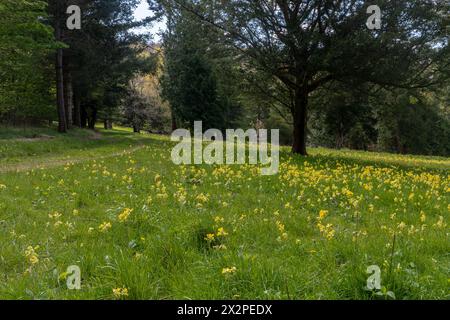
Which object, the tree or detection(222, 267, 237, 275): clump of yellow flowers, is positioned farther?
the tree

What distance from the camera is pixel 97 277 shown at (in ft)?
14.7

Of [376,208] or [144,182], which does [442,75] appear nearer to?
[376,208]

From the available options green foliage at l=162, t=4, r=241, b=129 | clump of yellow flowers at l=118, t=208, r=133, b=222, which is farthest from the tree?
green foliage at l=162, t=4, r=241, b=129

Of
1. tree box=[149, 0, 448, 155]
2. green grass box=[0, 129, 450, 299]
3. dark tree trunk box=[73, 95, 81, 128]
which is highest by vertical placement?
tree box=[149, 0, 448, 155]

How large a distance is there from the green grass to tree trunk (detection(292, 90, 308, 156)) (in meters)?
11.9

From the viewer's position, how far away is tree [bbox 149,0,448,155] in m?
18.3

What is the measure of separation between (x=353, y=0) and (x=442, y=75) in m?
5.56

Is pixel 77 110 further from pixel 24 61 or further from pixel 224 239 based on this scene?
pixel 224 239

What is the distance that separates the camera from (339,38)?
18.7m

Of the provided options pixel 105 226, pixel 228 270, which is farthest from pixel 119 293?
pixel 105 226

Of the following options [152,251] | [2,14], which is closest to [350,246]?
[152,251]

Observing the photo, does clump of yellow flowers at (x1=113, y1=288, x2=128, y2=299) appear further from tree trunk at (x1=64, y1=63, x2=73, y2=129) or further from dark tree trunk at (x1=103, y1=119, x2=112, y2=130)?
dark tree trunk at (x1=103, y1=119, x2=112, y2=130)

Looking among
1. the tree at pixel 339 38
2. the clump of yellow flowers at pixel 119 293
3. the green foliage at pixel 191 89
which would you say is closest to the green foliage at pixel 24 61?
the tree at pixel 339 38

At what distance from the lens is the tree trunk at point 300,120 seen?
901 inches
